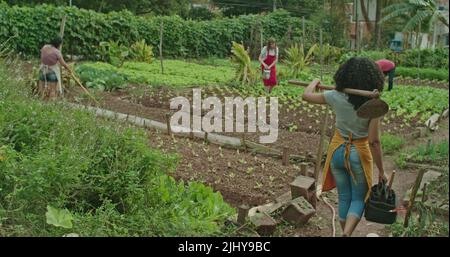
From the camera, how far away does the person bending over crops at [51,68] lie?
8.93 m

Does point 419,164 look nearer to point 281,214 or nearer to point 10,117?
point 281,214

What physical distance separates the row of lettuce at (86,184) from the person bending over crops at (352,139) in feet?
3.09

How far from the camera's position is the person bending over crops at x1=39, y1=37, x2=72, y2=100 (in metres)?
8.93

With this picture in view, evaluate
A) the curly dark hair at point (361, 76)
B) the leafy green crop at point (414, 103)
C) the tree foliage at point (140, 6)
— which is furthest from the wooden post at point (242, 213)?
the tree foliage at point (140, 6)

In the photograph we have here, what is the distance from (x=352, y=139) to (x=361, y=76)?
45 cm

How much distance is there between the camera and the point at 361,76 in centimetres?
359

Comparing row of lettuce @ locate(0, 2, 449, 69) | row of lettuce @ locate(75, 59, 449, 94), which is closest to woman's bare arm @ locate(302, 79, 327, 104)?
row of lettuce @ locate(75, 59, 449, 94)

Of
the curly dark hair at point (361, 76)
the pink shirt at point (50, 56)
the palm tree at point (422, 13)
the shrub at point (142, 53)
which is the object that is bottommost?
the shrub at point (142, 53)

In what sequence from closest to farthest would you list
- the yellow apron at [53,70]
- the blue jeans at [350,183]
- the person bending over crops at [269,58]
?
the blue jeans at [350,183] → the yellow apron at [53,70] → the person bending over crops at [269,58]

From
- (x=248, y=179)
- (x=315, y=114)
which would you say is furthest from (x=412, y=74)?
(x=248, y=179)

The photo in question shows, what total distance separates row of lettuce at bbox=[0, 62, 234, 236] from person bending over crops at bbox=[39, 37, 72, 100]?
12.7 feet

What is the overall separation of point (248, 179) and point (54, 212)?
2.72 metres

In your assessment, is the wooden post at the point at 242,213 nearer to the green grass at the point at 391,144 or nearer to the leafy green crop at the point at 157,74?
the green grass at the point at 391,144
